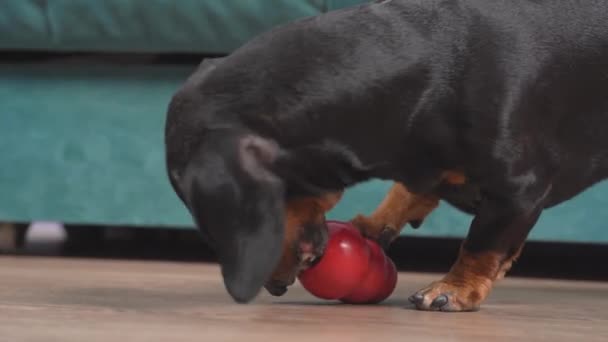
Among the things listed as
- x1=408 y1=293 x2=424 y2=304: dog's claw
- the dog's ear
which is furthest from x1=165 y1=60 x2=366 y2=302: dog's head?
x1=408 y1=293 x2=424 y2=304: dog's claw

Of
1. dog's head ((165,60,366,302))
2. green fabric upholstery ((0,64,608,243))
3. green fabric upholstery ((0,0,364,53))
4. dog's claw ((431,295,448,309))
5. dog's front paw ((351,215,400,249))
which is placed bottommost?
green fabric upholstery ((0,64,608,243))

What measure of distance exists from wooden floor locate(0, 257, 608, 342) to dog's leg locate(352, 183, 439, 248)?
9cm

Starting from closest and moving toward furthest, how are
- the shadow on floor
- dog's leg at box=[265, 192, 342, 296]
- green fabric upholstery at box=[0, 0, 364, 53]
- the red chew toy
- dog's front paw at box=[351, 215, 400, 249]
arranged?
dog's leg at box=[265, 192, 342, 296] < the red chew toy < dog's front paw at box=[351, 215, 400, 249] < green fabric upholstery at box=[0, 0, 364, 53] < the shadow on floor

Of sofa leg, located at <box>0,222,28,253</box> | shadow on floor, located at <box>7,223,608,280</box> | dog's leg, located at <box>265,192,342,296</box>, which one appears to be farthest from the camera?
sofa leg, located at <box>0,222,28,253</box>

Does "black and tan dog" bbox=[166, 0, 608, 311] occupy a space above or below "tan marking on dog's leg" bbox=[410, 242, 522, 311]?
above

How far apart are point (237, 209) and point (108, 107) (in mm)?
917

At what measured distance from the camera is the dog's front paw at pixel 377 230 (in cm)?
163

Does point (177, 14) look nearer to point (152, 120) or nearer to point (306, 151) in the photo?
point (152, 120)

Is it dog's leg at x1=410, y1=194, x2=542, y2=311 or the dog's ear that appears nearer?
the dog's ear

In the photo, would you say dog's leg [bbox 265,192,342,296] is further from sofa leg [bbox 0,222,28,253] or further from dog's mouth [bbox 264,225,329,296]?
sofa leg [bbox 0,222,28,253]

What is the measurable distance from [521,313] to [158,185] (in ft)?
2.82

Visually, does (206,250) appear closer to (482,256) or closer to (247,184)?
(482,256)

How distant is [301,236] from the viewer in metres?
1.30

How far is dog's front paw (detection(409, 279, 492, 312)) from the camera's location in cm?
139
